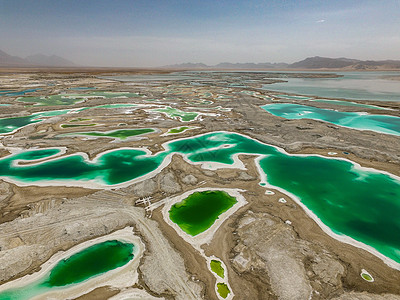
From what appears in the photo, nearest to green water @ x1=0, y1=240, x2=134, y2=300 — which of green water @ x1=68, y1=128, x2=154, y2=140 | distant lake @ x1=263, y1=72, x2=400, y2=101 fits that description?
green water @ x1=68, y1=128, x2=154, y2=140

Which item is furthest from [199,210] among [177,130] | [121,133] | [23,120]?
[23,120]

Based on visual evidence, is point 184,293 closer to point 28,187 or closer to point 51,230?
point 51,230

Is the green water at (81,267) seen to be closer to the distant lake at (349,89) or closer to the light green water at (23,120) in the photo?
the light green water at (23,120)

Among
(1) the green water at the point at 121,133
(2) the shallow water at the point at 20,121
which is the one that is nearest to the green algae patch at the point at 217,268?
(1) the green water at the point at 121,133

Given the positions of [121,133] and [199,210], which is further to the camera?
[121,133]

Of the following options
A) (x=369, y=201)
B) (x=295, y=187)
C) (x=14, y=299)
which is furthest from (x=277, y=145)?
(x=14, y=299)

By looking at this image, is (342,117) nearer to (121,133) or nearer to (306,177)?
(306,177)
